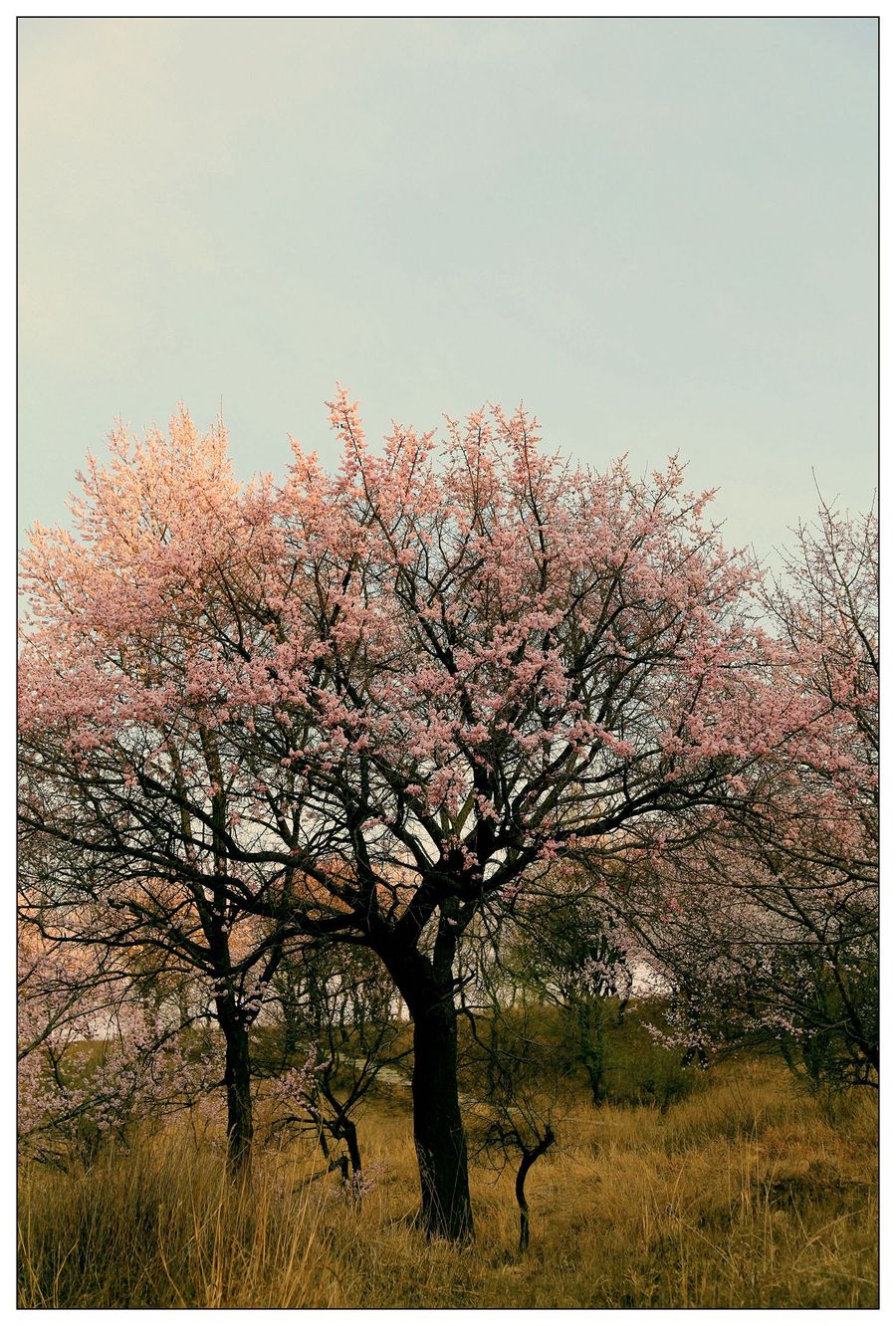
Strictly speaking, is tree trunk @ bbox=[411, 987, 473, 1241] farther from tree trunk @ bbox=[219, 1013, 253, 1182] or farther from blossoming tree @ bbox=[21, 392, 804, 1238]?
tree trunk @ bbox=[219, 1013, 253, 1182]

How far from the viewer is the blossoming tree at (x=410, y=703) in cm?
855

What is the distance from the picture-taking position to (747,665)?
943 centimetres

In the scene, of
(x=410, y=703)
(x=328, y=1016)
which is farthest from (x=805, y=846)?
(x=328, y=1016)

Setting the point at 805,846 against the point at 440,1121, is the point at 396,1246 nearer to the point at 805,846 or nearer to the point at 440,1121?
the point at 440,1121

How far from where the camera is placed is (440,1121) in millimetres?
10273

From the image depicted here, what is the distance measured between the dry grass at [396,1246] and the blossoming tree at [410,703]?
184 cm

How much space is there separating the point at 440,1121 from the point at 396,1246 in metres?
2.11

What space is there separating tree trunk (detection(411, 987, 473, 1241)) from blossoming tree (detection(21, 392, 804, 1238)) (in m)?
0.02

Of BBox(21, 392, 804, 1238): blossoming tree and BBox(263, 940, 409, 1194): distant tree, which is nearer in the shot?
BBox(21, 392, 804, 1238): blossoming tree

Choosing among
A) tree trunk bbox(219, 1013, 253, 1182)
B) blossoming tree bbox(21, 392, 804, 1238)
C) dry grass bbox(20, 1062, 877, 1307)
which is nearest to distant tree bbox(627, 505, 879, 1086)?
blossoming tree bbox(21, 392, 804, 1238)

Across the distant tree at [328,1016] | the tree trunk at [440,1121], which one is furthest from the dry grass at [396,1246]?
the distant tree at [328,1016]

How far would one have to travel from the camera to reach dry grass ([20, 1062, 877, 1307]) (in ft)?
20.3

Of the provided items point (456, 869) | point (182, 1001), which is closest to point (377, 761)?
point (456, 869)
